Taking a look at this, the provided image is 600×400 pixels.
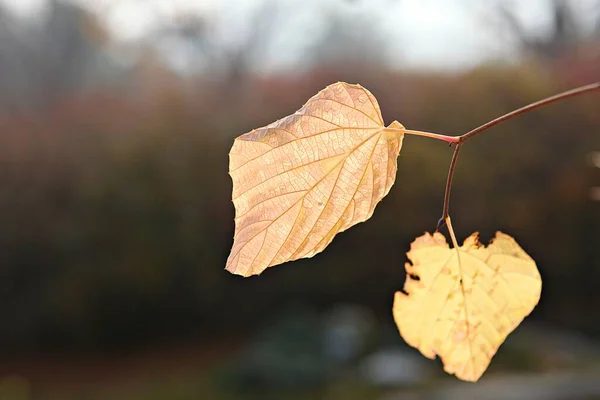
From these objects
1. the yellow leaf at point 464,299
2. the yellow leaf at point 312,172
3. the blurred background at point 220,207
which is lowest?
the yellow leaf at point 464,299

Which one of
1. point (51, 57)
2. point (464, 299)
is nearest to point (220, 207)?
point (51, 57)

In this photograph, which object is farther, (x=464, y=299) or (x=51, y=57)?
(x=51, y=57)

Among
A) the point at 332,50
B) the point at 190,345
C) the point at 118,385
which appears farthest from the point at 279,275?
the point at 332,50

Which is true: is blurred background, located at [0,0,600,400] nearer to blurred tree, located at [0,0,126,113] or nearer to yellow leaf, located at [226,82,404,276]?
blurred tree, located at [0,0,126,113]

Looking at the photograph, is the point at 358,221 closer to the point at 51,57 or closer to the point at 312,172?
the point at 312,172

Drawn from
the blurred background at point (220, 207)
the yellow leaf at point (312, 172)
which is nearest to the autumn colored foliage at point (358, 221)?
the yellow leaf at point (312, 172)

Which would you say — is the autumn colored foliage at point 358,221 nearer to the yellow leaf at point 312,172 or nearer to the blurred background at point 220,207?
the yellow leaf at point 312,172
